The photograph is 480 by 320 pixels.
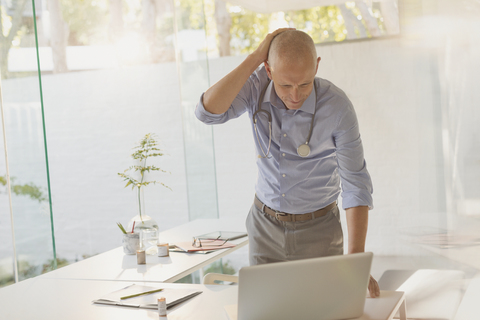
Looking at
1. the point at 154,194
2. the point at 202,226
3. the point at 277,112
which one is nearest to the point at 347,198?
the point at 277,112

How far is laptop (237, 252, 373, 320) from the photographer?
117 cm

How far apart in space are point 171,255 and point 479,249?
2.18 metres

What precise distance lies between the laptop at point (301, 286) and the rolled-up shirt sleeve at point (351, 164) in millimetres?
433

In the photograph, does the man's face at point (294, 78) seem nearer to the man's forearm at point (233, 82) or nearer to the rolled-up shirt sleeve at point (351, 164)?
the man's forearm at point (233, 82)

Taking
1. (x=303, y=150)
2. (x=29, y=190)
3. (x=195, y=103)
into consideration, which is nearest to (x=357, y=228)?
(x=303, y=150)

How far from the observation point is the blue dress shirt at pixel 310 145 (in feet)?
5.59

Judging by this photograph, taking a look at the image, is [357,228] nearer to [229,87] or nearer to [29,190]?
[229,87]

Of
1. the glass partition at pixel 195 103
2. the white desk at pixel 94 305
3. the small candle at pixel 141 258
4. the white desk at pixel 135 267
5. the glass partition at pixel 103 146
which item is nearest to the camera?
the white desk at pixel 94 305

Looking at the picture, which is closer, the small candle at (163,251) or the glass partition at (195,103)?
the small candle at (163,251)

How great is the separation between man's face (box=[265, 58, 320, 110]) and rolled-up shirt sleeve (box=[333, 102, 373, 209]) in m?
0.19

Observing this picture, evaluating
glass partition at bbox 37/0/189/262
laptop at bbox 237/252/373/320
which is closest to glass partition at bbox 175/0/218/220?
glass partition at bbox 37/0/189/262

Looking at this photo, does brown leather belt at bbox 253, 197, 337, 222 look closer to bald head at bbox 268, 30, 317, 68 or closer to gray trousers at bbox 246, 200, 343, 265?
gray trousers at bbox 246, 200, 343, 265

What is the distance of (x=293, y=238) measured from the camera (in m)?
1.77

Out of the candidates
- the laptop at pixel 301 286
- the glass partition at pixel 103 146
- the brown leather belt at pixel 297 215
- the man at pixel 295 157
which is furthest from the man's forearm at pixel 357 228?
the glass partition at pixel 103 146
